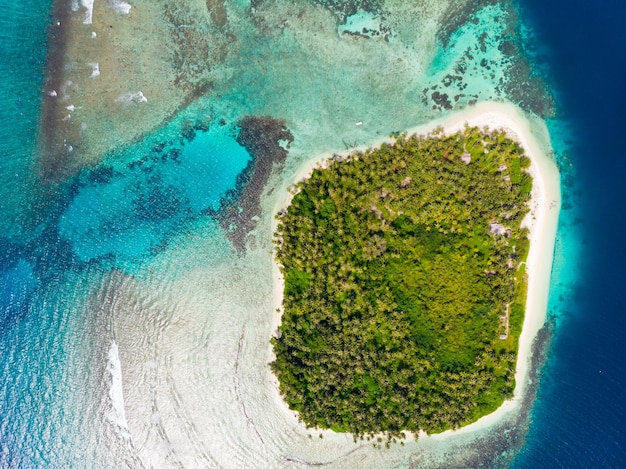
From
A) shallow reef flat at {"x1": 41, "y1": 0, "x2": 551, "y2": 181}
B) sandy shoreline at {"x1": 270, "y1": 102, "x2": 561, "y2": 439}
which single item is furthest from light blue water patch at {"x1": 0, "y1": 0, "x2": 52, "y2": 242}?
sandy shoreline at {"x1": 270, "y1": 102, "x2": 561, "y2": 439}

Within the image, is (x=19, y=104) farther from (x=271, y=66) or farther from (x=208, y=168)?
(x=271, y=66)

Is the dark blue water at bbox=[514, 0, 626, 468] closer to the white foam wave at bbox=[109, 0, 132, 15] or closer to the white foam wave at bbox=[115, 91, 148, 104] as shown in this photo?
the white foam wave at bbox=[115, 91, 148, 104]

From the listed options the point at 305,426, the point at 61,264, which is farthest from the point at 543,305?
the point at 61,264

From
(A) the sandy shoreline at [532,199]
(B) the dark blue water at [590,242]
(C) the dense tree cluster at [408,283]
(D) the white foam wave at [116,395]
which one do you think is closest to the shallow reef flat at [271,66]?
(A) the sandy shoreline at [532,199]

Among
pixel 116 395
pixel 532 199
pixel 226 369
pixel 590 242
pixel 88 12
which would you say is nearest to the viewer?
pixel 532 199

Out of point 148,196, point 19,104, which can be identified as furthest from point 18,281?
point 19,104
